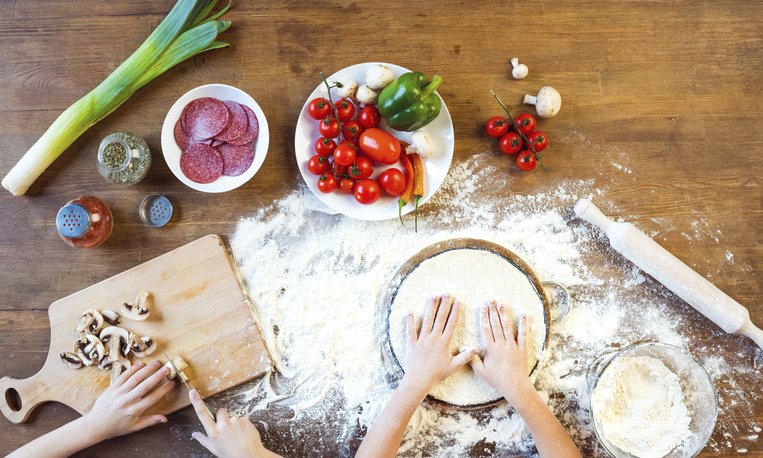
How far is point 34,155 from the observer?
77.9 inches

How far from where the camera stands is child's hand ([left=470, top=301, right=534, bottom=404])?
1.91 m

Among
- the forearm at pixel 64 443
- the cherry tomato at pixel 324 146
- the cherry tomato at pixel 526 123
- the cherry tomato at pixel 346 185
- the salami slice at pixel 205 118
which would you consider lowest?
the forearm at pixel 64 443

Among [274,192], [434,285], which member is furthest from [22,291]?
[434,285]

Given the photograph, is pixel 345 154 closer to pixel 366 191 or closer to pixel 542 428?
pixel 366 191

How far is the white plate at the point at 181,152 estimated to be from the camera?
192 cm

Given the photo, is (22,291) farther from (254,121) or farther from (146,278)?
(254,121)

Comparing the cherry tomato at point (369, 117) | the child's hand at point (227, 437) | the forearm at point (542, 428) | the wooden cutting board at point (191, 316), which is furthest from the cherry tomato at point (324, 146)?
the forearm at point (542, 428)

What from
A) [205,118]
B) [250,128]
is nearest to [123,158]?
[205,118]

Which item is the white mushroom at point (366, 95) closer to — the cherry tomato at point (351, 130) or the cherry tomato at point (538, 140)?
the cherry tomato at point (351, 130)

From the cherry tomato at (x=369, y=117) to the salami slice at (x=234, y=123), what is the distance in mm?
402

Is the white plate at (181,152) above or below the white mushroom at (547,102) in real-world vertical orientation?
above

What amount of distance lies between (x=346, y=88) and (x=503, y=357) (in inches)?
42.1

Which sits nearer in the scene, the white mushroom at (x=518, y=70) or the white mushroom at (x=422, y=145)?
the white mushroom at (x=422, y=145)

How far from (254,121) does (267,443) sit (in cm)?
116
